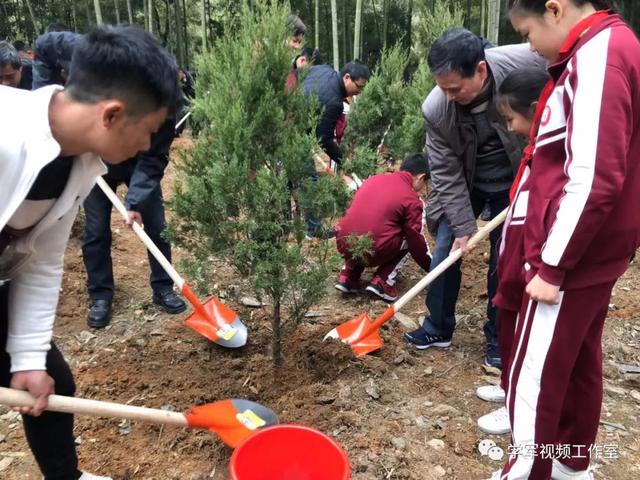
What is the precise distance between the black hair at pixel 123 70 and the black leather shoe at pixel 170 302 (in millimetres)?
2516

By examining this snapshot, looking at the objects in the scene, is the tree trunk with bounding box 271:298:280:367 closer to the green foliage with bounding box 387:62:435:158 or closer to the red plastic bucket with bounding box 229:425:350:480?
the red plastic bucket with bounding box 229:425:350:480

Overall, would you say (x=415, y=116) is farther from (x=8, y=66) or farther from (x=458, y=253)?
(x=8, y=66)

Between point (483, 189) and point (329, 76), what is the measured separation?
2.66m

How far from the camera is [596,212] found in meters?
1.60

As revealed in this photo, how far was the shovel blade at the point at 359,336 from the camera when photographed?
3170 mm

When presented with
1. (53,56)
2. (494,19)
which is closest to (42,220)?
(53,56)

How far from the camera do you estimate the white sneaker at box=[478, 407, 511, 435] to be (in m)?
2.57

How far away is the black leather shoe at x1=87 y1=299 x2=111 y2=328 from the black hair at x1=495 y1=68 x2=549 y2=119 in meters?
2.81

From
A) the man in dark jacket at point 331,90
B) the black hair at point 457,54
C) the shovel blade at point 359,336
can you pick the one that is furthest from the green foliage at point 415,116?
the black hair at point 457,54

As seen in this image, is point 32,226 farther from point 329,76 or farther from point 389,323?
point 329,76

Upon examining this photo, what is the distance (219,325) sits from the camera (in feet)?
10.6

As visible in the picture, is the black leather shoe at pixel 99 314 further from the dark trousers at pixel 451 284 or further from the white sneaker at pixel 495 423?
the white sneaker at pixel 495 423

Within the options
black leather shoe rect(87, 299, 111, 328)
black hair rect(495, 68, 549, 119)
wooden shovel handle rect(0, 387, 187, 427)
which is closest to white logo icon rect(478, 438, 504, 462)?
wooden shovel handle rect(0, 387, 187, 427)

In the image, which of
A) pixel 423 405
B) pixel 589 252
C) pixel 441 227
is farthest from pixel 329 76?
pixel 589 252
